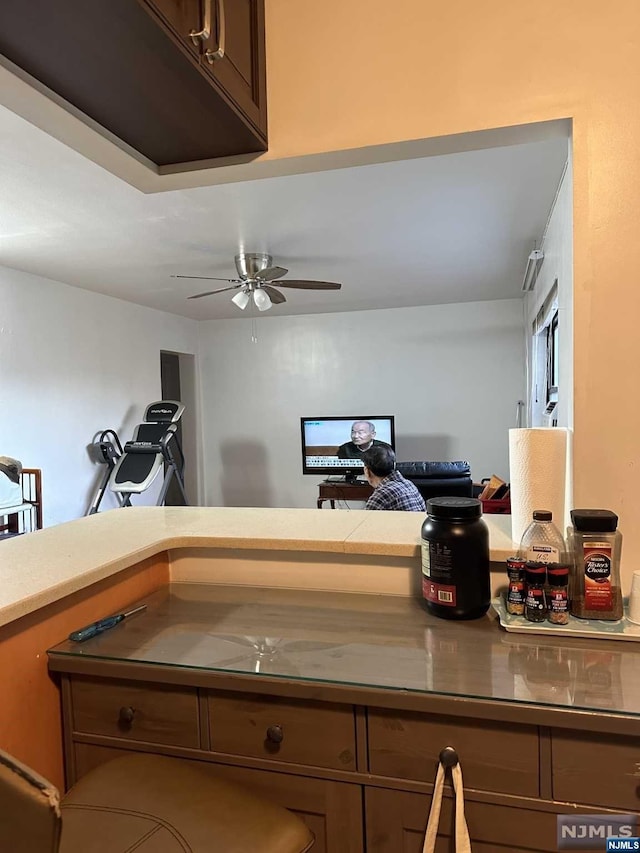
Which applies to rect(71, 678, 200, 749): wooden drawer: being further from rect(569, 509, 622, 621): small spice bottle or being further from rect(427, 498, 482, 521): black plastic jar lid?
rect(569, 509, 622, 621): small spice bottle

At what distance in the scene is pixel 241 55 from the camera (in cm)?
131

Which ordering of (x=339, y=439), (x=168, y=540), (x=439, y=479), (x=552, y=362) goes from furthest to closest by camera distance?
(x=339, y=439)
(x=439, y=479)
(x=552, y=362)
(x=168, y=540)

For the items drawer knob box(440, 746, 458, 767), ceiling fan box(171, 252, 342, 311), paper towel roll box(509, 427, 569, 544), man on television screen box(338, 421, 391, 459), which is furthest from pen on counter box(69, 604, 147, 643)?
man on television screen box(338, 421, 391, 459)

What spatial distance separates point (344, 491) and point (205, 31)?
4.75m

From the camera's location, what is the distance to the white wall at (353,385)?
5.92 m

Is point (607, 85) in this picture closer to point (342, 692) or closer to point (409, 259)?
point (342, 692)

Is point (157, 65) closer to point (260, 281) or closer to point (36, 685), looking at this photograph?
point (36, 685)

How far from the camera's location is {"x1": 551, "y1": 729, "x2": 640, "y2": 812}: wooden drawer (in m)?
0.90

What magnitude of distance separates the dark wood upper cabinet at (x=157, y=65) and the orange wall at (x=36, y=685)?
1073mm

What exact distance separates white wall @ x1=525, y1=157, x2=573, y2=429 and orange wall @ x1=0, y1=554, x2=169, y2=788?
1.23 m

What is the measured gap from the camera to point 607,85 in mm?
1281

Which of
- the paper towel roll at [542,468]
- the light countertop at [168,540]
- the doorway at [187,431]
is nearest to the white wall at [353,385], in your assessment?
the doorway at [187,431]

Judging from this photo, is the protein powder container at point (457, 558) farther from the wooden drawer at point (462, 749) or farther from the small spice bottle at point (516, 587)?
the wooden drawer at point (462, 749)

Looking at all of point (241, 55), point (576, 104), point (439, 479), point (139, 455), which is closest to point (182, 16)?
point (241, 55)
